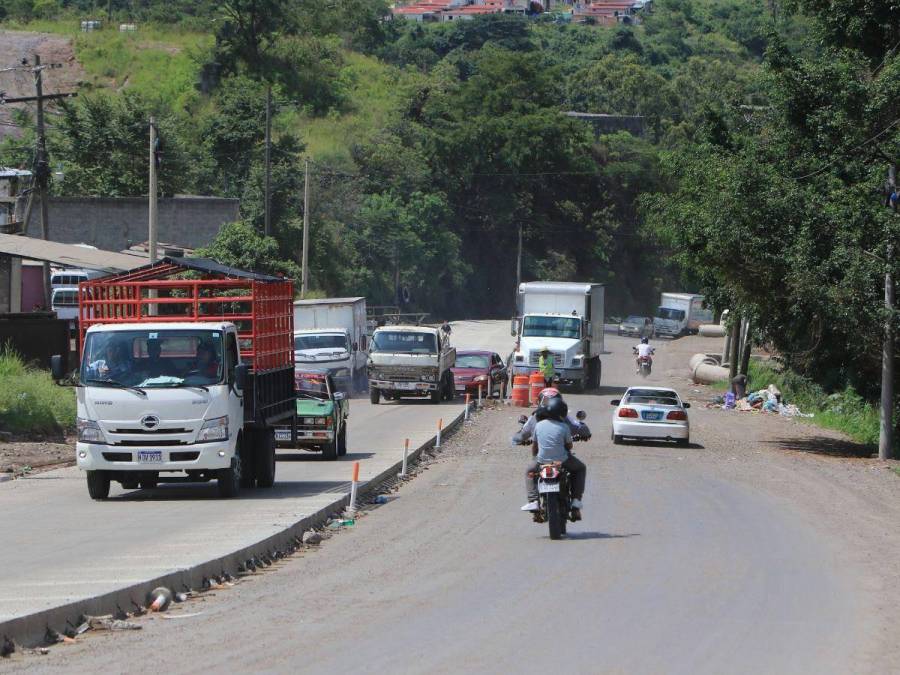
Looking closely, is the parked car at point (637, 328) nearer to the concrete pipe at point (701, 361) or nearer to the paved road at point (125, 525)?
the concrete pipe at point (701, 361)

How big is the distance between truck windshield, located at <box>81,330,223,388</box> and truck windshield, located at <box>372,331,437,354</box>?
2258 centimetres

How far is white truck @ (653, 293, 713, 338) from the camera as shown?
90.8 metres

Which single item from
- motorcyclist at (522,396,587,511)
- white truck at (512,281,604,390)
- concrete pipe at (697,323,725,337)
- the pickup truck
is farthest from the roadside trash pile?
concrete pipe at (697,323,725,337)

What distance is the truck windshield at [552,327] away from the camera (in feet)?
150

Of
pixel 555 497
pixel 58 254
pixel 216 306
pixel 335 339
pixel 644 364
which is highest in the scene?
pixel 58 254

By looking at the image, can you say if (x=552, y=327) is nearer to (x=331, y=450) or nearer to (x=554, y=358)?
(x=554, y=358)

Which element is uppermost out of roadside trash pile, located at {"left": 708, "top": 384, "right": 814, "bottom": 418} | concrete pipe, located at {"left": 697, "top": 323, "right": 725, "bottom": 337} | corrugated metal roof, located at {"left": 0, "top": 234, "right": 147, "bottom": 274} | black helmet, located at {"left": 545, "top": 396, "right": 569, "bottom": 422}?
corrugated metal roof, located at {"left": 0, "top": 234, "right": 147, "bottom": 274}

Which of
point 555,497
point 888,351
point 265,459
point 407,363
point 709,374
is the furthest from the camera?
point 709,374

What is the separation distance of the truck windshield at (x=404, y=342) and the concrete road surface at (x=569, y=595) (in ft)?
62.0

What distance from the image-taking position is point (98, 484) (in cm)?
1761

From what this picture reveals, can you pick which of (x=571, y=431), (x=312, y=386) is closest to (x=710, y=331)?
(x=312, y=386)

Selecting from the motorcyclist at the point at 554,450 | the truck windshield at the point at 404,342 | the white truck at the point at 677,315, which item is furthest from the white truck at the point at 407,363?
the white truck at the point at 677,315

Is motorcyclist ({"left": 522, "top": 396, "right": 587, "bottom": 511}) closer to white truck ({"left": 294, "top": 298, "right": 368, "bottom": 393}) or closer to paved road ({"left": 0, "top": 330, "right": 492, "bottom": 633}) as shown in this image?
paved road ({"left": 0, "top": 330, "right": 492, "bottom": 633})

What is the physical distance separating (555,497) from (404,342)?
26.2 meters
